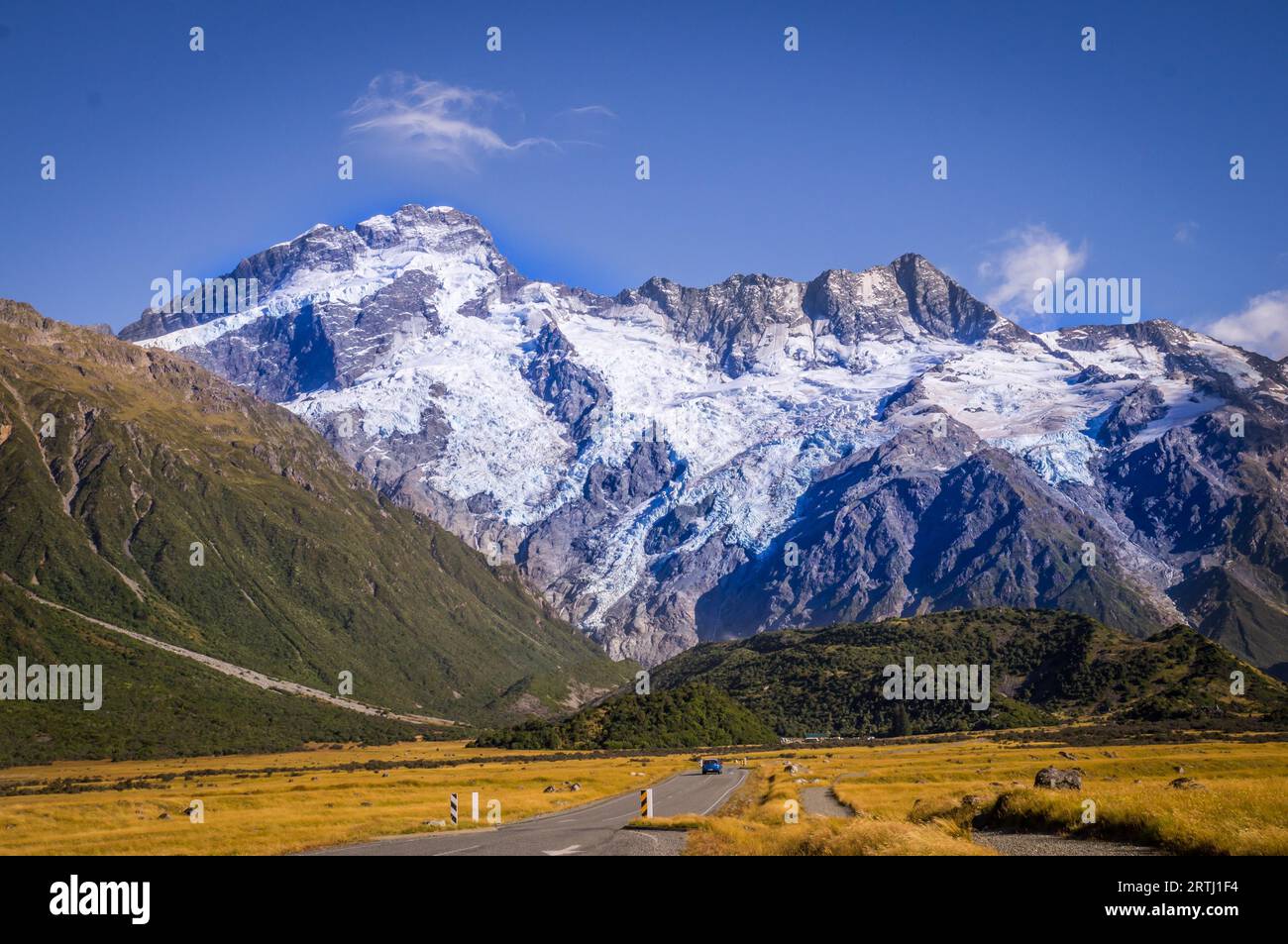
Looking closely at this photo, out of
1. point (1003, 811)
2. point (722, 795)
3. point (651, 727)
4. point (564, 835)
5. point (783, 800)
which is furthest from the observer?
point (651, 727)

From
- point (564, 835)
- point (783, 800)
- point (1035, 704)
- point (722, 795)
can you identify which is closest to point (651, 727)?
point (1035, 704)

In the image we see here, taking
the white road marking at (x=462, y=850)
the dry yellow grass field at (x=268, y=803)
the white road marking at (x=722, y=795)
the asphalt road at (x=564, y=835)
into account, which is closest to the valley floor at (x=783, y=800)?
the dry yellow grass field at (x=268, y=803)

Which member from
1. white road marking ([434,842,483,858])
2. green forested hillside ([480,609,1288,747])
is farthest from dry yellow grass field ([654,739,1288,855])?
green forested hillside ([480,609,1288,747])

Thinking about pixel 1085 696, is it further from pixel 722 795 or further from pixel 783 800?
pixel 783 800

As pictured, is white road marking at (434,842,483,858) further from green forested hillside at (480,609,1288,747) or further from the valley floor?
green forested hillside at (480,609,1288,747)

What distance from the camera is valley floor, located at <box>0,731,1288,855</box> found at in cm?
3088

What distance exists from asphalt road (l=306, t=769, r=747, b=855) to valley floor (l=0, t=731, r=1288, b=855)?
172 centimetres

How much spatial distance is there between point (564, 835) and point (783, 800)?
19013 millimetres

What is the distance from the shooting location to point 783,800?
2272 inches

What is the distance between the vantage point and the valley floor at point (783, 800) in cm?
3088

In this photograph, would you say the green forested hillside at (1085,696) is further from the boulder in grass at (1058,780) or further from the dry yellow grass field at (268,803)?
the boulder in grass at (1058,780)

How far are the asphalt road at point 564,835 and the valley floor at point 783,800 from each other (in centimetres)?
172
